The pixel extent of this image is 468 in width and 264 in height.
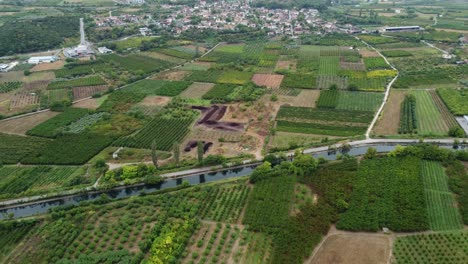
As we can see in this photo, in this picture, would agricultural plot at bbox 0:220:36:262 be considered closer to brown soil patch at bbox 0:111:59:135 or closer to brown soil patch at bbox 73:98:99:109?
brown soil patch at bbox 0:111:59:135

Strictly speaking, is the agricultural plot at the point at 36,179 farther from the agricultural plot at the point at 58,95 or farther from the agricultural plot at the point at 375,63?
the agricultural plot at the point at 375,63

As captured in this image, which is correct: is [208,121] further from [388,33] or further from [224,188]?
[388,33]

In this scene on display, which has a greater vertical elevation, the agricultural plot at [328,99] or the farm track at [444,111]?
the agricultural plot at [328,99]

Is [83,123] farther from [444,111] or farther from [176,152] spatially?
[444,111]

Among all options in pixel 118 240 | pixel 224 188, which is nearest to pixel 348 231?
pixel 224 188

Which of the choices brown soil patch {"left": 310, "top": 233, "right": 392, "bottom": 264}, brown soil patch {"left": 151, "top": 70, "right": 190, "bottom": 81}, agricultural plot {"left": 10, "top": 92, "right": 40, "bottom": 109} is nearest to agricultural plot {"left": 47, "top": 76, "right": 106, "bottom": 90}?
agricultural plot {"left": 10, "top": 92, "right": 40, "bottom": 109}

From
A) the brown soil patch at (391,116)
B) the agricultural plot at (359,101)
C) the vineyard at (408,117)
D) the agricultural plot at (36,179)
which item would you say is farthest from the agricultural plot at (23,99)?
the vineyard at (408,117)

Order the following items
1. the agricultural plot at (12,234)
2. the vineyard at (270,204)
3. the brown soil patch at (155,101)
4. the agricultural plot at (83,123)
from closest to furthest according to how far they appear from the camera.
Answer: the agricultural plot at (12,234)
the vineyard at (270,204)
the agricultural plot at (83,123)
the brown soil patch at (155,101)
